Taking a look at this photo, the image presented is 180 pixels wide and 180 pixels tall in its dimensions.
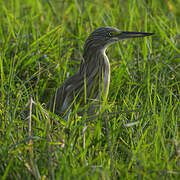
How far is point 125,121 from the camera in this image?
2.64 m

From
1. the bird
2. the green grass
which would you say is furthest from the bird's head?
the green grass

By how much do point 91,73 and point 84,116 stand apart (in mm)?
849

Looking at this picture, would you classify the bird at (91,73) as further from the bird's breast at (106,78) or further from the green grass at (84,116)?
the green grass at (84,116)

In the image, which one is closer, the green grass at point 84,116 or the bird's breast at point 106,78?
the green grass at point 84,116

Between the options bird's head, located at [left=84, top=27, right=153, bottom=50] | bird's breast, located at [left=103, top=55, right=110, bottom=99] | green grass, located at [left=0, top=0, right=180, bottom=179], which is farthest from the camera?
bird's head, located at [left=84, top=27, right=153, bottom=50]

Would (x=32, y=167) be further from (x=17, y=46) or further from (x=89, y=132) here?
(x=17, y=46)

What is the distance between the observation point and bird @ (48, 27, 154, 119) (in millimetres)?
3008

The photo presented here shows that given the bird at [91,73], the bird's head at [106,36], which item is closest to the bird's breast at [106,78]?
the bird at [91,73]

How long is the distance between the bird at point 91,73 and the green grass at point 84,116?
15cm

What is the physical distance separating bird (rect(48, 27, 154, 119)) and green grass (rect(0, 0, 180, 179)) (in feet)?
0.49

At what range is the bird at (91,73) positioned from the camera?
3008 mm

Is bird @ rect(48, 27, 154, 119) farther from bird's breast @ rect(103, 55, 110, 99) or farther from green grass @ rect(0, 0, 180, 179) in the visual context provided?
green grass @ rect(0, 0, 180, 179)

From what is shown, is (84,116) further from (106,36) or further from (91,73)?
(106,36)

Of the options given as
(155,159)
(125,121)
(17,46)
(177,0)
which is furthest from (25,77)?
(177,0)
